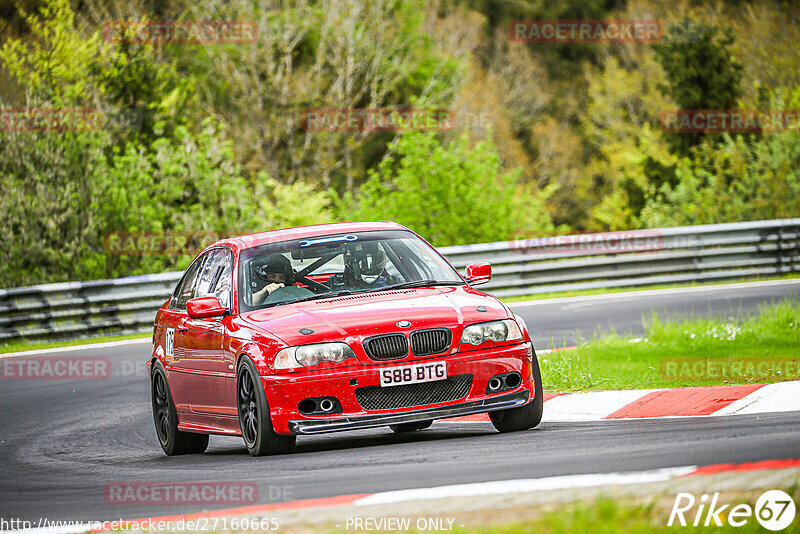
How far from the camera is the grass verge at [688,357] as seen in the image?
35.3 feet

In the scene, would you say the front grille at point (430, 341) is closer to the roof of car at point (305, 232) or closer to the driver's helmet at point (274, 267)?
the driver's helmet at point (274, 267)

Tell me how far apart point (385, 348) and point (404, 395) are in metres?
0.31

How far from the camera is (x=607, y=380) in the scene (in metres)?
11.0

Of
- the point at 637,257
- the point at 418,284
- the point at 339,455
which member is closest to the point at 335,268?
the point at 418,284

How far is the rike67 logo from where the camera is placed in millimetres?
4775

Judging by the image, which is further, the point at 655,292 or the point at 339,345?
the point at 655,292

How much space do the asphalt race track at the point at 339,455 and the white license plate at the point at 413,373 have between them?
42cm

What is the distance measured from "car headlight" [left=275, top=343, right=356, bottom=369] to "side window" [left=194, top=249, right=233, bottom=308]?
1175 millimetres

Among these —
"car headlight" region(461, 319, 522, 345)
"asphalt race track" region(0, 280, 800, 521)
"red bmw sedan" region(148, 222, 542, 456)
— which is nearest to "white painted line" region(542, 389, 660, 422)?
"asphalt race track" region(0, 280, 800, 521)

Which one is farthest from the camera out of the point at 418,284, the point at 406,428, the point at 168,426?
the point at 168,426

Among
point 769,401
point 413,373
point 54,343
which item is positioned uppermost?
point 413,373

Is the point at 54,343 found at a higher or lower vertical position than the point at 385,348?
lower

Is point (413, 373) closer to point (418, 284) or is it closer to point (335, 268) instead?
point (418, 284)

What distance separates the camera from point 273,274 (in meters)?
9.25
